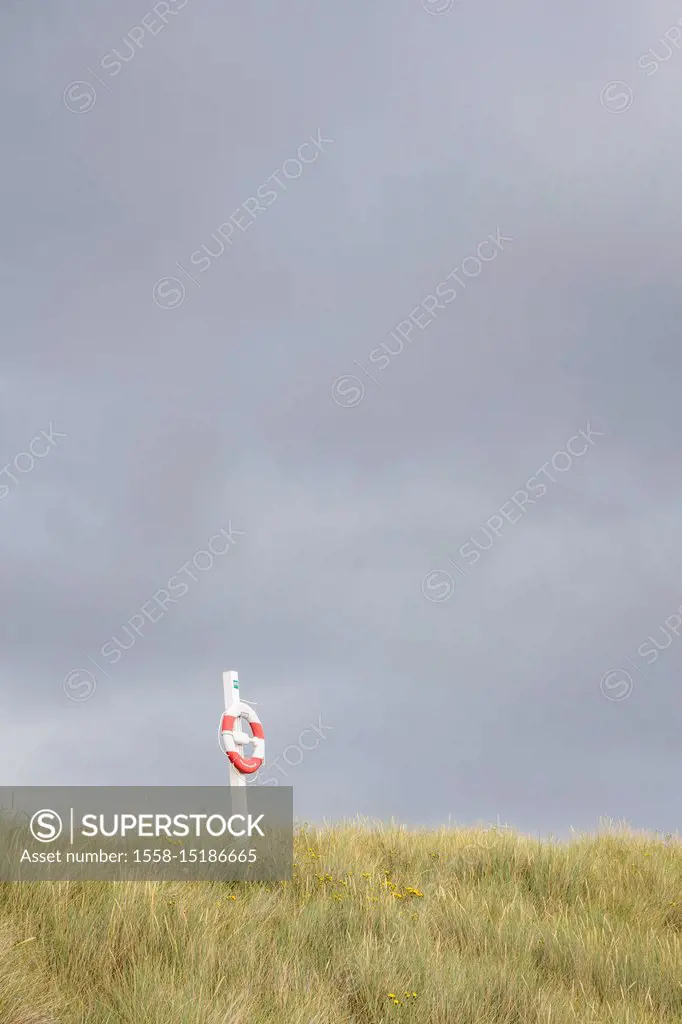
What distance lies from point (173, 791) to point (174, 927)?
3092 millimetres

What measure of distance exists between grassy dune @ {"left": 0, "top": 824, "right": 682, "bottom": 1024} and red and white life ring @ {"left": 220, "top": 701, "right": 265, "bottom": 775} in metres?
1.44

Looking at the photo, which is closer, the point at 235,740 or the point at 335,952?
the point at 335,952

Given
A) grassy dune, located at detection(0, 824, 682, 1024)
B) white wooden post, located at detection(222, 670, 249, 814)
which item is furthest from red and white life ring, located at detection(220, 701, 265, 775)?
grassy dune, located at detection(0, 824, 682, 1024)

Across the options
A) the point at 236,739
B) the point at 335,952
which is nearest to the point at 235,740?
the point at 236,739

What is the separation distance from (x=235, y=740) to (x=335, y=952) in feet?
14.2

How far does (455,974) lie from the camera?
7133mm

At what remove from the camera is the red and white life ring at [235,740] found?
11.2 metres

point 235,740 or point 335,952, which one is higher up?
point 235,740

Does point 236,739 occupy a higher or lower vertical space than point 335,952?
higher

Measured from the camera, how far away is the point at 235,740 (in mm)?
11492

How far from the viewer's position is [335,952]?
24.2 feet

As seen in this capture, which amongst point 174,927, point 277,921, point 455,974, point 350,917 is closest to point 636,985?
point 455,974

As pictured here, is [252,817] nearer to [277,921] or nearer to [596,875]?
[277,921]

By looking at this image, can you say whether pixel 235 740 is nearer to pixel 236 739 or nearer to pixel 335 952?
pixel 236 739
